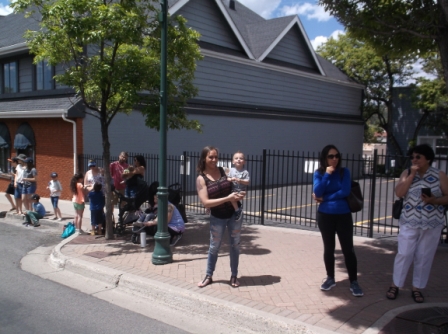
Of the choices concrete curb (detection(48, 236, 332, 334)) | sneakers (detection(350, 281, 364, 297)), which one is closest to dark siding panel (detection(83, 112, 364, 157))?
concrete curb (detection(48, 236, 332, 334))

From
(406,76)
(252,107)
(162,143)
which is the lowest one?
(162,143)

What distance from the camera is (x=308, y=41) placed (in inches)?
887

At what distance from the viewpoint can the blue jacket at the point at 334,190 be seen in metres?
4.91

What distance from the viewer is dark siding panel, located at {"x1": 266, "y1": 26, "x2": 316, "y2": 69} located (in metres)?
21.5

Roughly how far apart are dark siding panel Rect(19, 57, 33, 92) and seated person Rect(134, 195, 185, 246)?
34.0 feet

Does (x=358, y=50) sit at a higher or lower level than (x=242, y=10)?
lower

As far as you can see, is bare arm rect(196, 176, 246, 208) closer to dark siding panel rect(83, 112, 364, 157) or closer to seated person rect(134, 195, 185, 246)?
seated person rect(134, 195, 185, 246)

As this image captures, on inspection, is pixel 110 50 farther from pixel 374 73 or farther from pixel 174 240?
pixel 374 73

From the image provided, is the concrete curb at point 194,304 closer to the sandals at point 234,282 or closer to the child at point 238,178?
the sandals at point 234,282

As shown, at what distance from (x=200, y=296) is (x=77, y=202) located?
5013 millimetres

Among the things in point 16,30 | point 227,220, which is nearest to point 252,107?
point 16,30

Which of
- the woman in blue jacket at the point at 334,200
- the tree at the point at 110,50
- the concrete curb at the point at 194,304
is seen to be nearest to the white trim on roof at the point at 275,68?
the tree at the point at 110,50

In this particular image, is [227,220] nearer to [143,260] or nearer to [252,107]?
[143,260]

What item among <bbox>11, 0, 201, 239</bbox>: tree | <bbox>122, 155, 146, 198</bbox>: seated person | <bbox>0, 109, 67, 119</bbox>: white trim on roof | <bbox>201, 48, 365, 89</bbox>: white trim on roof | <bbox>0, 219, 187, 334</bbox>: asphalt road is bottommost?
<bbox>0, 219, 187, 334</bbox>: asphalt road
